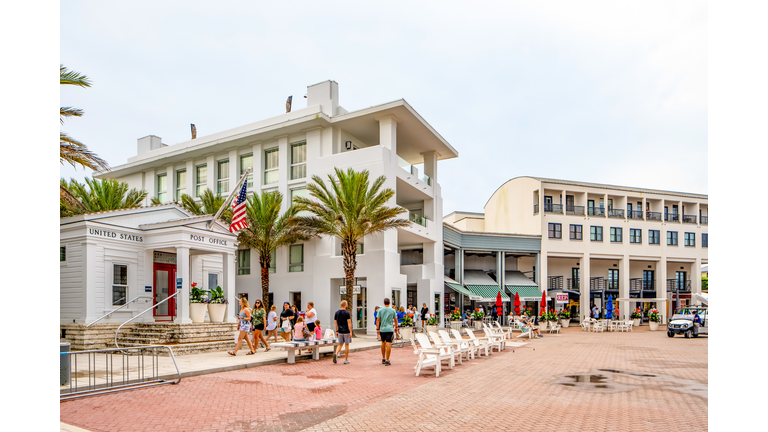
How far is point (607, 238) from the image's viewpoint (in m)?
47.4

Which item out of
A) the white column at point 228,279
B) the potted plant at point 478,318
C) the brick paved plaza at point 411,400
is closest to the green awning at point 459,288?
the potted plant at point 478,318

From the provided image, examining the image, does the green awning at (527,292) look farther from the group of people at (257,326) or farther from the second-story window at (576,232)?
the group of people at (257,326)

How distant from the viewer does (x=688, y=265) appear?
171 feet

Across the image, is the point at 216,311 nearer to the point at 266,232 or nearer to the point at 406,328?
the point at 406,328

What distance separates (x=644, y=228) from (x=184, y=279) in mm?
43092

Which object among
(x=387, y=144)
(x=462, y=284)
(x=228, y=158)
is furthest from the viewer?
(x=462, y=284)

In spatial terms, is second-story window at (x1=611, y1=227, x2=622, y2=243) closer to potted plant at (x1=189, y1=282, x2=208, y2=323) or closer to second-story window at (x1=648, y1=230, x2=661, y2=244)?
second-story window at (x1=648, y1=230, x2=661, y2=244)

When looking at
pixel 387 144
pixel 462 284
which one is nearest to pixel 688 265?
pixel 462 284

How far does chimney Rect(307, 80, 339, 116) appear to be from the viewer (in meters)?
30.7

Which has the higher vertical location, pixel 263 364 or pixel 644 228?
pixel 644 228

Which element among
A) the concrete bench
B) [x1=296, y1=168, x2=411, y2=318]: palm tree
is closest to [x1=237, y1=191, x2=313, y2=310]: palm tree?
[x1=296, y1=168, x2=411, y2=318]: palm tree

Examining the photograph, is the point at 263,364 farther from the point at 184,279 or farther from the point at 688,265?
the point at 688,265

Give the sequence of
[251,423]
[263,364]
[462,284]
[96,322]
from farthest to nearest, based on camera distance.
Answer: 1. [462,284]
2. [96,322]
3. [263,364]
4. [251,423]

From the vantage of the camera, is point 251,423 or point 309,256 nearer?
point 251,423
